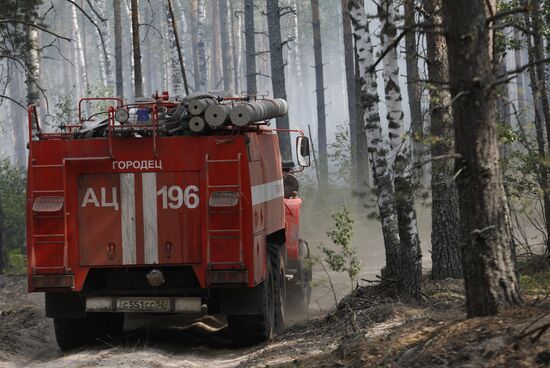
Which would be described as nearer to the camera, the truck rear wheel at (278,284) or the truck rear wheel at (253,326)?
the truck rear wheel at (253,326)

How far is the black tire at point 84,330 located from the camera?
→ 11.8m

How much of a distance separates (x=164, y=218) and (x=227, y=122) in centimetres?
138

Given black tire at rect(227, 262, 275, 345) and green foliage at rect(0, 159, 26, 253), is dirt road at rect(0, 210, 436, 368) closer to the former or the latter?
black tire at rect(227, 262, 275, 345)

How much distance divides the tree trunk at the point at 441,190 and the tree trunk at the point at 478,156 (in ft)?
14.6

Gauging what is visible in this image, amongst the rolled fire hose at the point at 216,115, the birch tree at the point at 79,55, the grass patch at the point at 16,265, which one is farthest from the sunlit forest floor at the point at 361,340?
the birch tree at the point at 79,55

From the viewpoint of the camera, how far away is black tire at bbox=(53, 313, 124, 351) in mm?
11833

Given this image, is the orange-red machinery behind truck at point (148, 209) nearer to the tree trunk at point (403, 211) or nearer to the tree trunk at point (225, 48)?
the tree trunk at point (403, 211)

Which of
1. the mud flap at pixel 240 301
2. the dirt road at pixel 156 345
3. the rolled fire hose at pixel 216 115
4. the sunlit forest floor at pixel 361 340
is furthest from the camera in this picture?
the mud flap at pixel 240 301

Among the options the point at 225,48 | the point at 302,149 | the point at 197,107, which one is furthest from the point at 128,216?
the point at 225,48

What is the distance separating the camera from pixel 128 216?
35.6ft

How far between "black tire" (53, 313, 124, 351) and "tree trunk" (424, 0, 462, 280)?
478cm

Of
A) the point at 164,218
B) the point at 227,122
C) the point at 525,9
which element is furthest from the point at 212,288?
the point at 525,9

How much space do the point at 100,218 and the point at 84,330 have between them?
198 centimetres

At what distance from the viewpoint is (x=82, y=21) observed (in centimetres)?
7869
